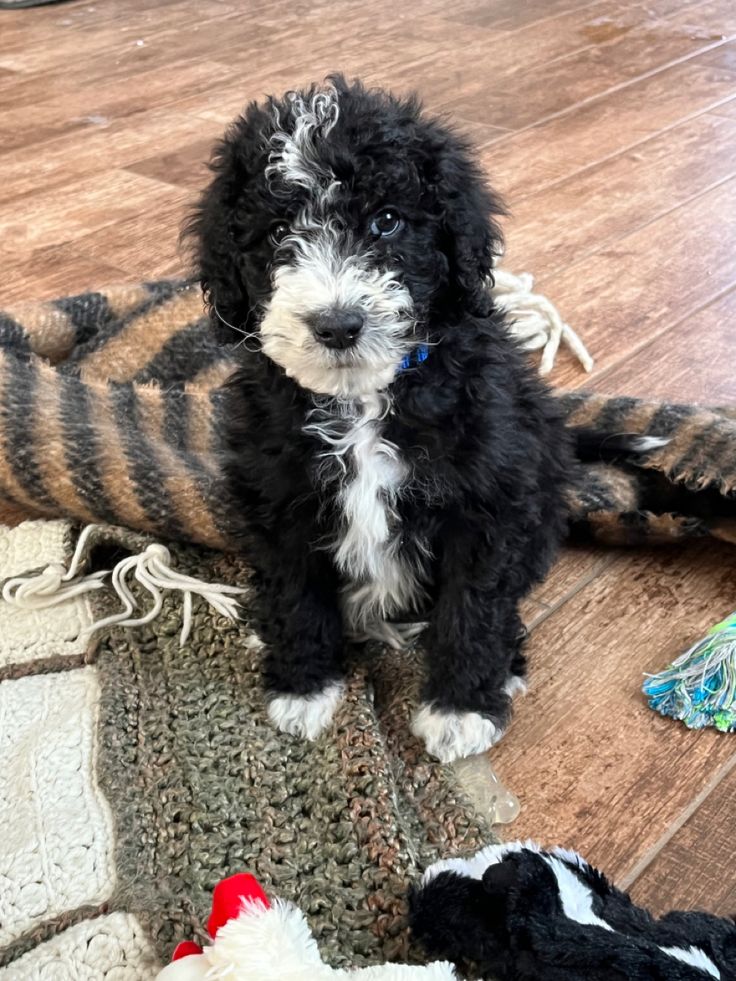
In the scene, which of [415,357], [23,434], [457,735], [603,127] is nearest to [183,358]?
[23,434]

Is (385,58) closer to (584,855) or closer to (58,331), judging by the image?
(58,331)

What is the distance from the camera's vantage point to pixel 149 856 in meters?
1.53

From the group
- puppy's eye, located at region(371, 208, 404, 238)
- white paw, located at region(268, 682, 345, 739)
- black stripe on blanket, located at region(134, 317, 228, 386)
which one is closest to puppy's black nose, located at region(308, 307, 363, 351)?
puppy's eye, located at region(371, 208, 404, 238)

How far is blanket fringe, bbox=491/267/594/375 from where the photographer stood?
259 centimetres

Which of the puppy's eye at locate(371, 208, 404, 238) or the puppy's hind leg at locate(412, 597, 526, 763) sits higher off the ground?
the puppy's eye at locate(371, 208, 404, 238)

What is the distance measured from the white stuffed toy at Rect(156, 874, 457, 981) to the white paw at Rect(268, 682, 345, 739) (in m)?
0.45

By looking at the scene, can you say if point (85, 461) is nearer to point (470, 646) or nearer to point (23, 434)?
point (23, 434)

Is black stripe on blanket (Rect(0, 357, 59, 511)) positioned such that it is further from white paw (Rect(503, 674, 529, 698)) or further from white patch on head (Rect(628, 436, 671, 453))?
white patch on head (Rect(628, 436, 671, 453))

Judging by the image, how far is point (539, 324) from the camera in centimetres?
264

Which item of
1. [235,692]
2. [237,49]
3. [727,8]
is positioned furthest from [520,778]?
[727,8]

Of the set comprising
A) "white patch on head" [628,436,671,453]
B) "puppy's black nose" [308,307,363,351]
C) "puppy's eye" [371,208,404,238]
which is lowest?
"white patch on head" [628,436,671,453]

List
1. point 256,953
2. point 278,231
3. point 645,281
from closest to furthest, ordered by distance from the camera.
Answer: point 256,953 < point 278,231 < point 645,281

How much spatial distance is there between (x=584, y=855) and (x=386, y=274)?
825mm

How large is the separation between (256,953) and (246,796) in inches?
17.5
